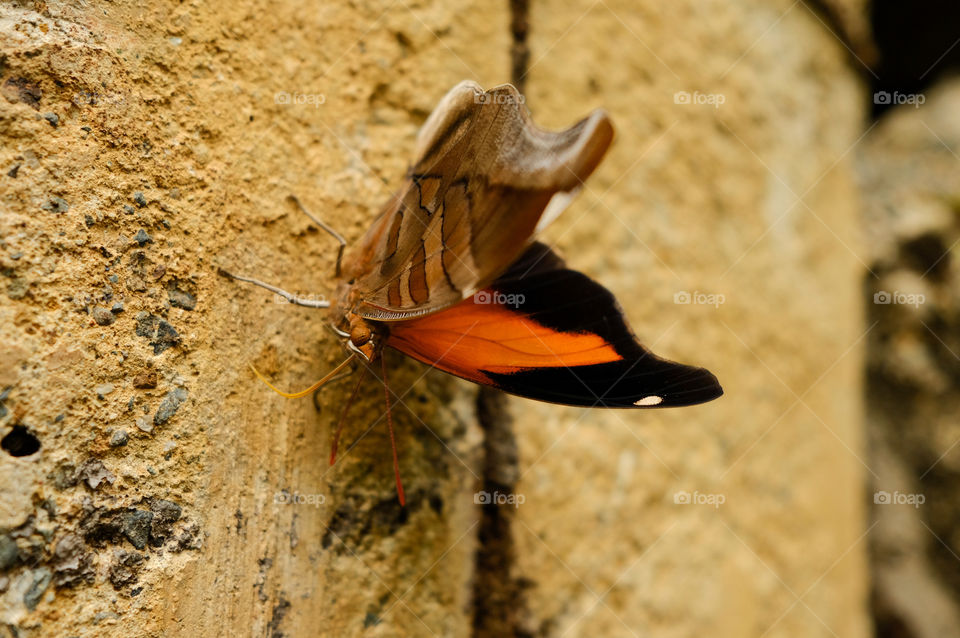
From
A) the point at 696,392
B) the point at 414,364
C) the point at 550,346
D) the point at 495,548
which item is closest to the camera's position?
the point at 696,392

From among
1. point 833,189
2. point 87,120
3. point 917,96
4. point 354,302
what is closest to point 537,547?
point 354,302

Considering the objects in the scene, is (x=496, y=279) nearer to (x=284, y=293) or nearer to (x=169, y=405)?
(x=284, y=293)

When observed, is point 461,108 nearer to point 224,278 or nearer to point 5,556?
point 224,278

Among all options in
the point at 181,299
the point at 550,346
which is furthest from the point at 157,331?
the point at 550,346

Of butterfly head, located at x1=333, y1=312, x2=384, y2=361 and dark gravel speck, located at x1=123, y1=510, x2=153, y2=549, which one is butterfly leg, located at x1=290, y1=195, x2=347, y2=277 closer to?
butterfly head, located at x1=333, y1=312, x2=384, y2=361

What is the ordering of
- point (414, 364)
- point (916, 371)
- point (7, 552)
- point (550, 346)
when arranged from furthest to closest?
point (916, 371)
point (414, 364)
point (550, 346)
point (7, 552)

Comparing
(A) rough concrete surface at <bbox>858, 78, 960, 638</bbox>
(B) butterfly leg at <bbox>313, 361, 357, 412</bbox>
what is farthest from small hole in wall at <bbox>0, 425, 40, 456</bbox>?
(A) rough concrete surface at <bbox>858, 78, 960, 638</bbox>
